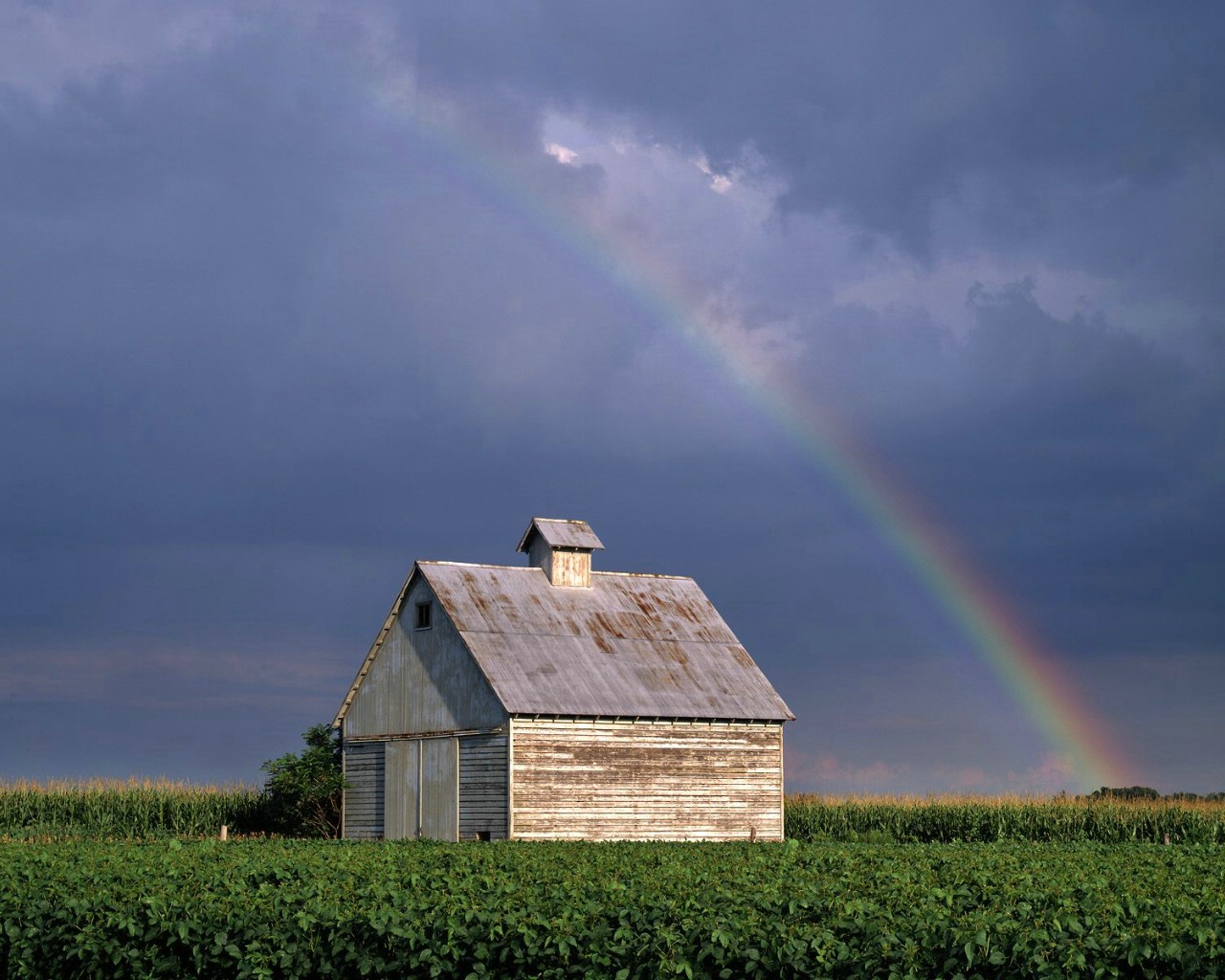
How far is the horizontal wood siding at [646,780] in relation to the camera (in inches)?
1463

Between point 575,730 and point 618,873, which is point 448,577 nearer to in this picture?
point 575,730

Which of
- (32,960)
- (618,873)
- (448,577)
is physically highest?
(448,577)

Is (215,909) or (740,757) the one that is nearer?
(215,909)

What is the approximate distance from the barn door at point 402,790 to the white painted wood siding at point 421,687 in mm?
539

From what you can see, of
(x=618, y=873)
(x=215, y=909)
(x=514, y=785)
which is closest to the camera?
(x=215, y=909)

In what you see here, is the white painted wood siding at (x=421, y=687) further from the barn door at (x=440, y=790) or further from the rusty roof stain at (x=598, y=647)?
the barn door at (x=440, y=790)

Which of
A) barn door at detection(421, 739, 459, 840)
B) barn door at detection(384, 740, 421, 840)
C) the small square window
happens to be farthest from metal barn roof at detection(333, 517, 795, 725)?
barn door at detection(384, 740, 421, 840)

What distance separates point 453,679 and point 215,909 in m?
26.3

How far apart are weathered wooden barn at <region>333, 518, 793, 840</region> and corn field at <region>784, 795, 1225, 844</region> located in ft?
21.1

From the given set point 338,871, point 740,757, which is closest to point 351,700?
point 740,757

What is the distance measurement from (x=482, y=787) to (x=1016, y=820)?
20.2m

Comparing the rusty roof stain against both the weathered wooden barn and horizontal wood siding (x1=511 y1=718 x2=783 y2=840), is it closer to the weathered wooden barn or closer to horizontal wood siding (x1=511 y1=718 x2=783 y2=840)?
the weathered wooden barn

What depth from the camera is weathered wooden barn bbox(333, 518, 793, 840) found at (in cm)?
3756

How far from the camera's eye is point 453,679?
39625 mm
